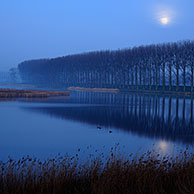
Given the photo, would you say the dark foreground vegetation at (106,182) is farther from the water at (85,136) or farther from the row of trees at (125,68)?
the row of trees at (125,68)

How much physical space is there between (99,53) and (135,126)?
83980mm

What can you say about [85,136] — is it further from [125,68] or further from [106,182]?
[125,68]

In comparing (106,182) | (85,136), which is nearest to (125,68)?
(85,136)

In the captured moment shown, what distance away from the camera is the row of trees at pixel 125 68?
6862cm

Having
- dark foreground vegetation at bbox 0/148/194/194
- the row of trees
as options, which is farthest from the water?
the row of trees

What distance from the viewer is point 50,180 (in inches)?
258

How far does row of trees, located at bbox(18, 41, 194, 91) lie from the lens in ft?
225

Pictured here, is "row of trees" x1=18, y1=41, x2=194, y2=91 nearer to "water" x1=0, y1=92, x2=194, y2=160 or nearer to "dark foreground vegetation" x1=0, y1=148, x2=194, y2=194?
"water" x1=0, y1=92, x2=194, y2=160

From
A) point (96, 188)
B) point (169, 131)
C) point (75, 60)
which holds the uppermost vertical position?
point (75, 60)

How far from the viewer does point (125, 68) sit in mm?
85125

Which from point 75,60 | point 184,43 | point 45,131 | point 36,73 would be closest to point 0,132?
point 45,131

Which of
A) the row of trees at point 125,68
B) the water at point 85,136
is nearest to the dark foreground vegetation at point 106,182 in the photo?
the water at point 85,136

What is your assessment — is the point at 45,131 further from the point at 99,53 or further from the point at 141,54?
the point at 99,53

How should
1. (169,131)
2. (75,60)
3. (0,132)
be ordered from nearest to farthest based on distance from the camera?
(0,132) < (169,131) < (75,60)
